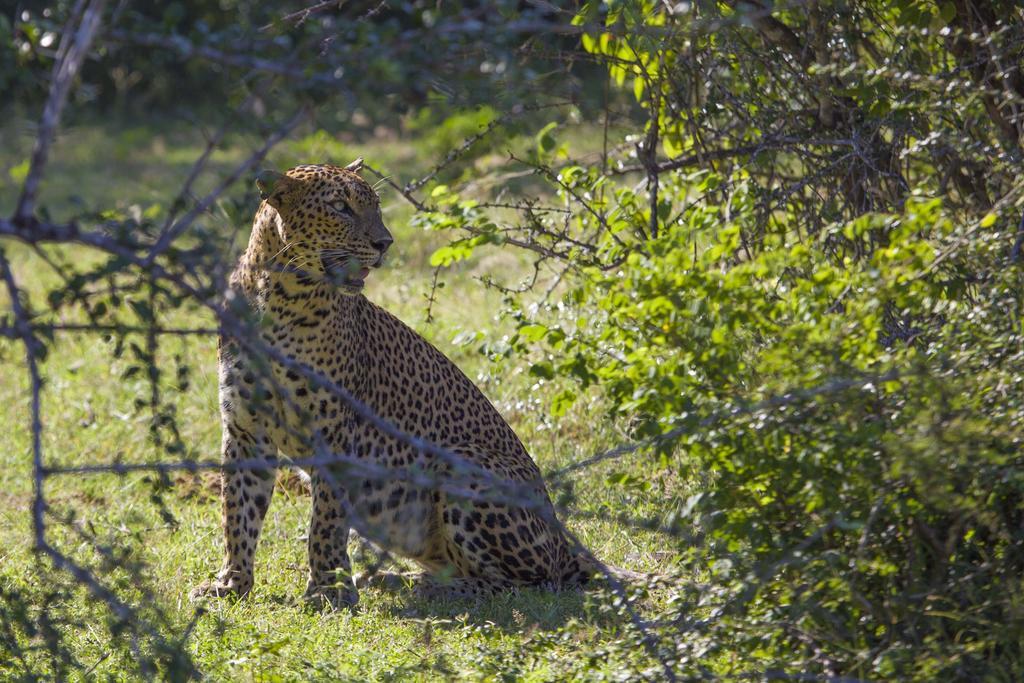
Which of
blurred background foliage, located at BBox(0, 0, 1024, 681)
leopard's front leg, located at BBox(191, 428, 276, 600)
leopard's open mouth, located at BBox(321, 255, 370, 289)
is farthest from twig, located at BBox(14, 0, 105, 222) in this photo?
leopard's front leg, located at BBox(191, 428, 276, 600)

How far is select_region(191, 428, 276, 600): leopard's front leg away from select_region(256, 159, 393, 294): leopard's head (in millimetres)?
806

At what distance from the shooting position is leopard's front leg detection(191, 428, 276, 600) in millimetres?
5977

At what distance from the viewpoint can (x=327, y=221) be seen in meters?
6.08

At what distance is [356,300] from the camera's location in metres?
6.30

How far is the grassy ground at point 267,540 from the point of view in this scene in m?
4.68

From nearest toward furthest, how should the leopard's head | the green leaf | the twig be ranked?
the twig < the green leaf < the leopard's head

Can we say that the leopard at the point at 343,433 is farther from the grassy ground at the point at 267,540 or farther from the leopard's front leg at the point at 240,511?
the grassy ground at the point at 267,540

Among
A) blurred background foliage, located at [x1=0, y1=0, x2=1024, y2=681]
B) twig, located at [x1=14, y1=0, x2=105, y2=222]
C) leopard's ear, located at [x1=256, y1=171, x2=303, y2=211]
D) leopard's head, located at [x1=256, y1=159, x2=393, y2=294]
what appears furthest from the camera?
leopard's head, located at [x1=256, y1=159, x2=393, y2=294]

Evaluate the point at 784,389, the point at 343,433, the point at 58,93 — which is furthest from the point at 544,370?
the point at 343,433

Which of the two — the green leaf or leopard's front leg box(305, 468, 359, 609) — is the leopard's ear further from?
the green leaf

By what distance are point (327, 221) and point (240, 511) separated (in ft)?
4.47

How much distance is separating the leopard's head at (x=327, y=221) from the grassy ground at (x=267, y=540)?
1.19 ft

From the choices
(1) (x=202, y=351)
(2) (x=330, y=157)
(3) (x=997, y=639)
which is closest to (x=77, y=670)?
(3) (x=997, y=639)

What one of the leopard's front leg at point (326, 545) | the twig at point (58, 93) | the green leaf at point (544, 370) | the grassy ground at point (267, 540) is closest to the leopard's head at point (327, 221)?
the grassy ground at point (267, 540)
